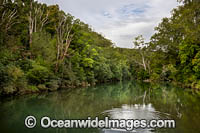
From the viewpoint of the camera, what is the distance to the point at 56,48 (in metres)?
25.9

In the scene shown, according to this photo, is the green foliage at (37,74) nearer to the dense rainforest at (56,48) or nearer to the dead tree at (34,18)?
the dense rainforest at (56,48)

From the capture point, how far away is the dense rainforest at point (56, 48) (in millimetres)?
15260

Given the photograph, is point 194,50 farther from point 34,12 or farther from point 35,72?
point 34,12

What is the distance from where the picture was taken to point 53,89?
2109 cm

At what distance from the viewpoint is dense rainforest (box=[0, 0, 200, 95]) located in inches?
601

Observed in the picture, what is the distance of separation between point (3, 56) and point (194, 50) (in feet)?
74.1
